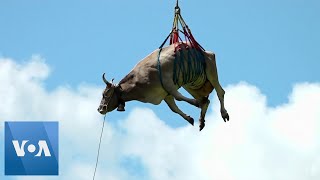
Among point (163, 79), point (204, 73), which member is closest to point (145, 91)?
point (163, 79)

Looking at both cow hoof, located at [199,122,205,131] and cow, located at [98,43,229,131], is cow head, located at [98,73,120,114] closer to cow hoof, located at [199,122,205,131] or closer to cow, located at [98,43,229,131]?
cow, located at [98,43,229,131]

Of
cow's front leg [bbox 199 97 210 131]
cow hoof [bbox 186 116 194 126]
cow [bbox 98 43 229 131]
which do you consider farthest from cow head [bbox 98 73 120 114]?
cow's front leg [bbox 199 97 210 131]

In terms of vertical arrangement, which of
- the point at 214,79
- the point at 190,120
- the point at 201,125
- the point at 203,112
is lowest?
the point at 190,120

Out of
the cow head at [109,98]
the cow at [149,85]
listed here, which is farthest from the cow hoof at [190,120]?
the cow head at [109,98]

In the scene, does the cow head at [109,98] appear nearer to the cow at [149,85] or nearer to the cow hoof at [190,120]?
the cow at [149,85]

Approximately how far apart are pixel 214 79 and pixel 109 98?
1.83 metres

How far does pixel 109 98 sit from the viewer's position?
11.7 m

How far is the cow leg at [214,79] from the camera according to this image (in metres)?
12.3

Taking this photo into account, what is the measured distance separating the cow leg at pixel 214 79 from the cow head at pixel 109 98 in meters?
1.58

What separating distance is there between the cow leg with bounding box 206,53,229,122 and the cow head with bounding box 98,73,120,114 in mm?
1576

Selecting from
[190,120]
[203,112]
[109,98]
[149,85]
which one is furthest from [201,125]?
[109,98]

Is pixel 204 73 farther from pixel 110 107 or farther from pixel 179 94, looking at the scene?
pixel 110 107

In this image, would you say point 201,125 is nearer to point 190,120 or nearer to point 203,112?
point 203,112

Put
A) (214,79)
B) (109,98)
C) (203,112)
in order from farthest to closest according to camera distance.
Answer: (203,112) → (214,79) → (109,98)
